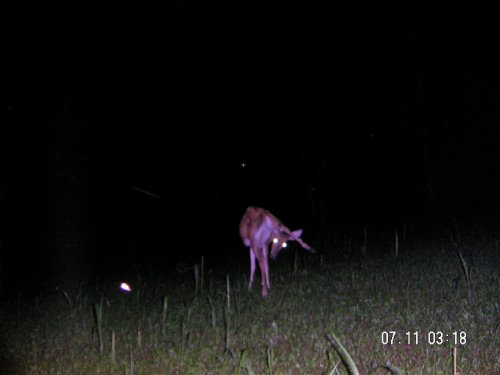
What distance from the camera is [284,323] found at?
738 cm

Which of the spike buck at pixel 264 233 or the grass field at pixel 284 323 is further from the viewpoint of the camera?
the spike buck at pixel 264 233

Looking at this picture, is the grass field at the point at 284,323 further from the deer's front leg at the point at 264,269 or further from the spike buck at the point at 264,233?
the spike buck at the point at 264,233

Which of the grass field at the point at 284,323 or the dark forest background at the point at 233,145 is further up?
the dark forest background at the point at 233,145

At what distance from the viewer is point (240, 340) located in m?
6.76

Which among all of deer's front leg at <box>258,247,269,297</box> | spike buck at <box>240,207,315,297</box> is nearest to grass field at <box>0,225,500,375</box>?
deer's front leg at <box>258,247,269,297</box>

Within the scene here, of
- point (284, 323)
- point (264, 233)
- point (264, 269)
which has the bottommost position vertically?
point (284, 323)

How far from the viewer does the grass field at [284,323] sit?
590cm

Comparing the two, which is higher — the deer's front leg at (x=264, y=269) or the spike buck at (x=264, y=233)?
the spike buck at (x=264, y=233)

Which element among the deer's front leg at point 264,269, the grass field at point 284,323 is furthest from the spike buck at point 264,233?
the grass field at point 284,323

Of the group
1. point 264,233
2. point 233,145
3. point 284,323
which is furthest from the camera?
point 233,145

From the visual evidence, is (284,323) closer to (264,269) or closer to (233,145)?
(264,269)

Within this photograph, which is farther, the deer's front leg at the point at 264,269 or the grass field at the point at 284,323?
the deer's front leg at the point at 264,269

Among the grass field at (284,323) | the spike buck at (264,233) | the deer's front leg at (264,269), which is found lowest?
the grass field at (284,323)

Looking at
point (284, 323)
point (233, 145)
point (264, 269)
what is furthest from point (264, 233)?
point (233, 145)
